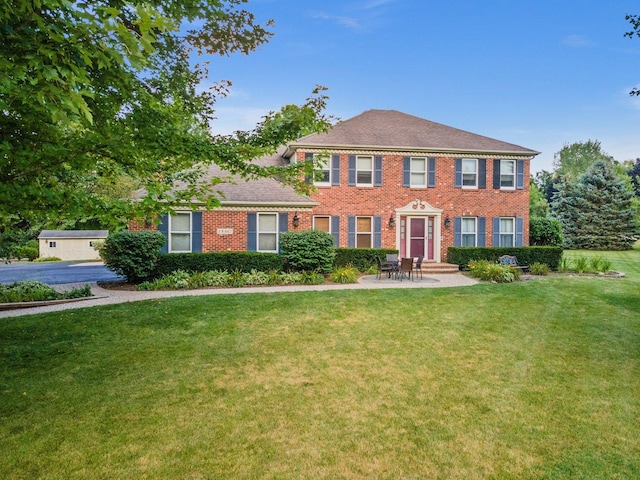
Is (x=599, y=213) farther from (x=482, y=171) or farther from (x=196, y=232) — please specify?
(x=196, y=232)

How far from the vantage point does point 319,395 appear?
468 cm

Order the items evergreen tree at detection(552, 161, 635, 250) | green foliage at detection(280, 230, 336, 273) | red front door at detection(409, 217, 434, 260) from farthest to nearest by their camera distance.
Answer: evergreen tree at detection(552, 161, 635, 250) < red front door at detection(409, 217, 434, 260) < green foliage at detection(280, 230, 336, 273)

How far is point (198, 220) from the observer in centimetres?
1552

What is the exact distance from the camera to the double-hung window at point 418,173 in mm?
18703

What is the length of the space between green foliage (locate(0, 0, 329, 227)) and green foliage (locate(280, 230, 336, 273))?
6266 mm

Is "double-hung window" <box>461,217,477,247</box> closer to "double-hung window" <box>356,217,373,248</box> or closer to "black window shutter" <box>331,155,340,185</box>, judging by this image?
"double-hung window" <box>356,217,373,248</box>

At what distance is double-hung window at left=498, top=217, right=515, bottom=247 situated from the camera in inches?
763

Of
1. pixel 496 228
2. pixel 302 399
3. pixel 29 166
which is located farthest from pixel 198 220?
pixel 496 228

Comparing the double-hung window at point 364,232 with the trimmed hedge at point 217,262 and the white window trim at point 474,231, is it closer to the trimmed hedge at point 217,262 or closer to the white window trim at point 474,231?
the white window trim at point 474,231

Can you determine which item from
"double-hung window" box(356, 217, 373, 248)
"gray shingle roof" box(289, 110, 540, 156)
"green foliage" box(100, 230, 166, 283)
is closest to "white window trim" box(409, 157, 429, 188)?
"gray shingle roof" box(289, 110, 540, 156)

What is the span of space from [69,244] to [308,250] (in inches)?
1103

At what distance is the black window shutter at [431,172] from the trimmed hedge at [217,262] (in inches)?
349

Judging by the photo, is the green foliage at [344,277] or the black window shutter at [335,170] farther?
the black window shutter at [335,170]

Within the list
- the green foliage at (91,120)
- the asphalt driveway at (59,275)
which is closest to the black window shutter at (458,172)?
the green foliage at (91,120)
